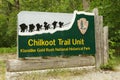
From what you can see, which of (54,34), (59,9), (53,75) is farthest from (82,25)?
(59,9)

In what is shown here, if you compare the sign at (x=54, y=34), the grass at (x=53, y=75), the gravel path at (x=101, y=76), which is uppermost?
the sign at (x=54, y=34)

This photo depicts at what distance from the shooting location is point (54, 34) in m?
10.4

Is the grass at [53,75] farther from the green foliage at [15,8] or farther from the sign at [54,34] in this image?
the green foliage at [15,8]

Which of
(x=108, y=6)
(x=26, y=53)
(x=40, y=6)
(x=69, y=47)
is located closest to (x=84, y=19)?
(x=69, y=47)

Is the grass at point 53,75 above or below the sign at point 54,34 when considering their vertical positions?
below

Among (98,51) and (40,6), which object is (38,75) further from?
(40,6)

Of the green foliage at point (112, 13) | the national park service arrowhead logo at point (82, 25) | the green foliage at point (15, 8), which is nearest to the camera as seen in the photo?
the national park service arrowhead logo at point (82, 25)

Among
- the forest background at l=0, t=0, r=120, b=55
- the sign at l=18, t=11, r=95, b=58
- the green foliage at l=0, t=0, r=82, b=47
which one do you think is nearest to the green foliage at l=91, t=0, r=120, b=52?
the forest background at l=0, t=0, r=120, b=55

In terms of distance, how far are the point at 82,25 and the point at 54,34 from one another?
1.28 m

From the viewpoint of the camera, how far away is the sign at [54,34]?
9.79 metres

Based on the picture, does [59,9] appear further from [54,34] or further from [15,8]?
[54,34]

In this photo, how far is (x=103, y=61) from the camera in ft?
37.7

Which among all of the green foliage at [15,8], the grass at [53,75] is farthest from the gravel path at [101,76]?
the green foliage at [15,8]

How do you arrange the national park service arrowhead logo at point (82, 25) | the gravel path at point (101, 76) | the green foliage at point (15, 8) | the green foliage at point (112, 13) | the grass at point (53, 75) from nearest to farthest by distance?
the grass at point (53, 75) < the gravel path at point (101, 76) < the national park service arrowhead logo at point (82, 25) < the green foliage at point (112, 13) < the green foliage at point (15, 8)
